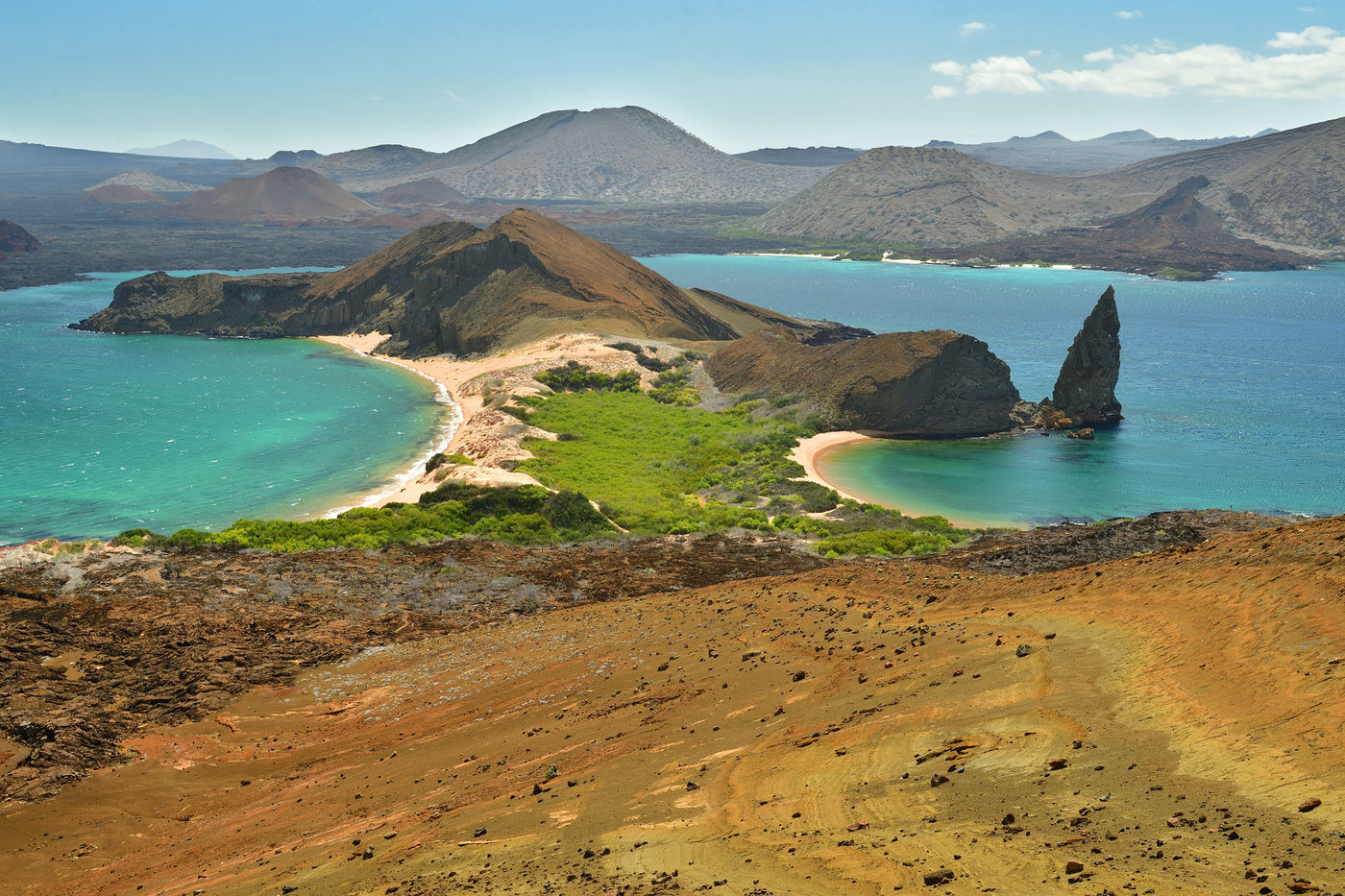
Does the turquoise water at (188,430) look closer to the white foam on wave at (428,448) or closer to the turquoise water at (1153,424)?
the white foam on wave at (428,448)

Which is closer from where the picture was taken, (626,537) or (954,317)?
(626,537)

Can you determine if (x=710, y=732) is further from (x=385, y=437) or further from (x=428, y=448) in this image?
(x=385, y=437)

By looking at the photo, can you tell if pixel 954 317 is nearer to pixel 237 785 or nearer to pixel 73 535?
pixel 73 535

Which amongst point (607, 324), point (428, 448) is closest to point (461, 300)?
point (607, 324)

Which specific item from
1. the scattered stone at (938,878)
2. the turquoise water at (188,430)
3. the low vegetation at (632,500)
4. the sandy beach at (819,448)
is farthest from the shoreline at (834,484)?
the scattered stone at (938,878)

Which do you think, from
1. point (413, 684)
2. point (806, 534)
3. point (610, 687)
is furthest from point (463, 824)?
point (806, 534)

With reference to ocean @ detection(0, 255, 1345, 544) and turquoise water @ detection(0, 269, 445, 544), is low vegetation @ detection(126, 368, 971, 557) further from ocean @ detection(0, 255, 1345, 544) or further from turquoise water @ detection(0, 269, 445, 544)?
turquoise water @ detection(0, 269, 445, 544)
